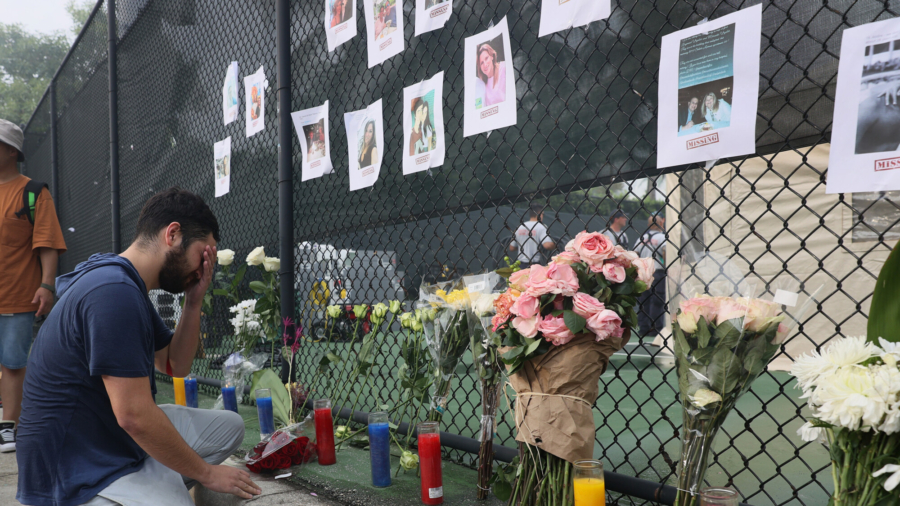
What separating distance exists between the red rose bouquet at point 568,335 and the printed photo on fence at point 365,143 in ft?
5.00

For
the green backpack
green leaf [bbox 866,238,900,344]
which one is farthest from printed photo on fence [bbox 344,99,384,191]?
green leaf [bbox 866,238,900,344]

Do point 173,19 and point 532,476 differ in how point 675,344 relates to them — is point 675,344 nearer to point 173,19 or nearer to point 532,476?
point 532,476

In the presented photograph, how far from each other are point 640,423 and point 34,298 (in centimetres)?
370

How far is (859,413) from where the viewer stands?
2.88 feet

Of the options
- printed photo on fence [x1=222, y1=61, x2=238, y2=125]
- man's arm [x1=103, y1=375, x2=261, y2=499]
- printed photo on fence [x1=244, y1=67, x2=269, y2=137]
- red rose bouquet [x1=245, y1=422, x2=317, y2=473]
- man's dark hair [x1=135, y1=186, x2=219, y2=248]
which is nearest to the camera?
man's arm [x1=103, y1=375, x2=261, y2=499]

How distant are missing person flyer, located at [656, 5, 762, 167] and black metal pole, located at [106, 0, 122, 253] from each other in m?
5.48

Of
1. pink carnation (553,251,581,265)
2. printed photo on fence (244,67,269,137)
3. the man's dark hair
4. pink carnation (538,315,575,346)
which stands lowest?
pink carnation (538,315,575,346)

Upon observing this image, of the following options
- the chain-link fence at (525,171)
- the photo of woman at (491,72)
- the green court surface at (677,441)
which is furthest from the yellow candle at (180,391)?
the photo of woman at (491,72)

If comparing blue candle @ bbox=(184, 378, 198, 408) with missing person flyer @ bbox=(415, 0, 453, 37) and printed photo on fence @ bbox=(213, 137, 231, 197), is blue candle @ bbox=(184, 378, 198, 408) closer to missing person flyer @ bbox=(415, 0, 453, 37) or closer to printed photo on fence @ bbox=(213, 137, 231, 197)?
printed photo on fence @ bbox=(213, 137, 231, 197)

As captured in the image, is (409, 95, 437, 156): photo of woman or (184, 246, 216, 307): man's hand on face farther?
(409, 95, 437, 156): photo of woman

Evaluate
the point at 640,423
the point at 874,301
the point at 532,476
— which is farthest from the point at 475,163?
the point at 640,423

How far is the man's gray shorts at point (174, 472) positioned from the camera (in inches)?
67.3

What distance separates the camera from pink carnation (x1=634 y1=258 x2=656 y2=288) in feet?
4.68

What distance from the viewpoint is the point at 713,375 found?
119 cm
